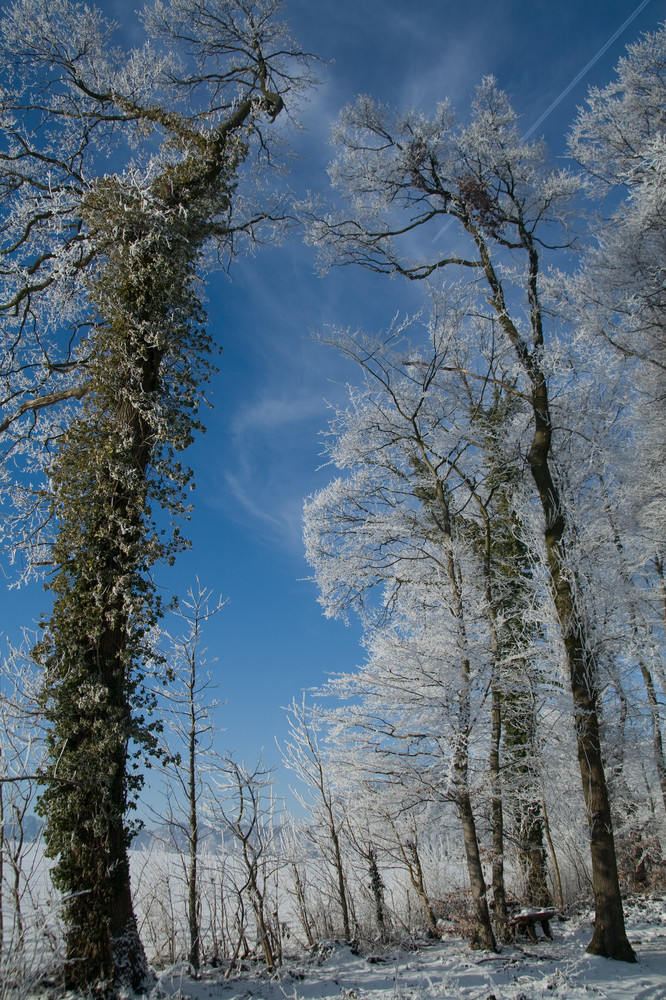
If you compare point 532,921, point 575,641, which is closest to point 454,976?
point 532,921

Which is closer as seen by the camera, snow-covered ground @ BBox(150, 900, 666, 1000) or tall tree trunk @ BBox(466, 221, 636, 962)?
snow-covered ground @ BBox(150, 900, 666, 1000)

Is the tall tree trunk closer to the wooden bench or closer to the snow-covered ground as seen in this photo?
the snow-covered ground

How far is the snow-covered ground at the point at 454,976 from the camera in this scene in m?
4.58

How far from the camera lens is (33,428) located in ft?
26.6

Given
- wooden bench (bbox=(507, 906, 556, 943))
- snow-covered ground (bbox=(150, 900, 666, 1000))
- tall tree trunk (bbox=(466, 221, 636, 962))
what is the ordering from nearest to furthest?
snow-covered ground (bbox=(150, 900, 666, 1000)), tall tree trunk (bbox=(466, 221, 636, 962)), wooden bench (bbox=(507, 906, 556, 943))

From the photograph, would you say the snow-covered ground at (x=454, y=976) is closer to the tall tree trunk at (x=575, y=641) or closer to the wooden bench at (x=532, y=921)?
the wooden bench at (x=532, y=921)

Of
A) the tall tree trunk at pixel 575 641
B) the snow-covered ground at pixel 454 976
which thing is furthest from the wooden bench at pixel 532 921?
the tall tree trunk at pixel 575 641

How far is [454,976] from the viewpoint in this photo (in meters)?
5.41

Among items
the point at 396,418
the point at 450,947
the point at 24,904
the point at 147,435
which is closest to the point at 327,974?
the point at 450,947

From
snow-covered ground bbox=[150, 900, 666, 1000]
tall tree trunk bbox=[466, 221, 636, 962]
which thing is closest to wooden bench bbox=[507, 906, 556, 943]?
snow-covered ground bbox=[150, 900, 666, 1000]

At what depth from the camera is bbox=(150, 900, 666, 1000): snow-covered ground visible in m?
4.58

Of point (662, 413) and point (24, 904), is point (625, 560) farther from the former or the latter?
point (24, 904)

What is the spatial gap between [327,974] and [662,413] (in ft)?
38.5

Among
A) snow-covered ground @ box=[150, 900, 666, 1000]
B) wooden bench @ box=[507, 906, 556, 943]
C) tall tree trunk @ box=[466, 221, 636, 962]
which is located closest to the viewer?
snow-covered ground @ box=[150, 900, 666, 1000]
